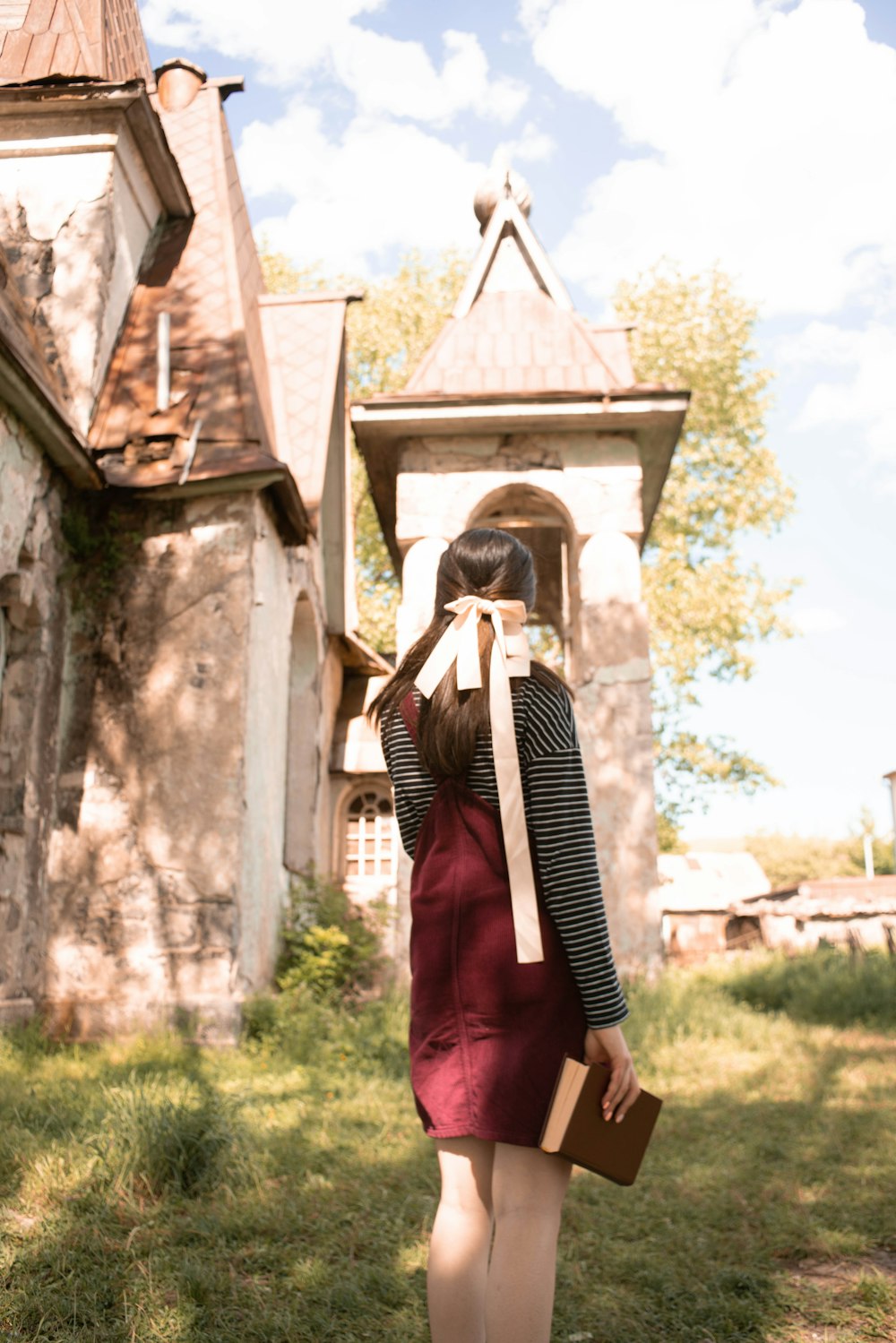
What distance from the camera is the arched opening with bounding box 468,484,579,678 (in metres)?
10.3

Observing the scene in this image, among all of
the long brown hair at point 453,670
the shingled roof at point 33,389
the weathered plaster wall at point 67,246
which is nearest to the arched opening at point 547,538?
the weathered plaster wall at point 67,246

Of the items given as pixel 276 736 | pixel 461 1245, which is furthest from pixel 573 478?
pixel 461 1245

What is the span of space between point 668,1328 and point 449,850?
1.73 meters

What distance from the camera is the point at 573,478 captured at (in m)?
10.1

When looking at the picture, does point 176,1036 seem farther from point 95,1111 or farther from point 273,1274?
point 273,1274

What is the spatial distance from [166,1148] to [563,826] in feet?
8.40

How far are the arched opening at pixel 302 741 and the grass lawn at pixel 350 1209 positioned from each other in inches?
173

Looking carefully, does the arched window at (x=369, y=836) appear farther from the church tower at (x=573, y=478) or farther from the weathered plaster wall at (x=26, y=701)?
the weathered plaster wall at (x=26, y=701)

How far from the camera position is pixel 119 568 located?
773 cm

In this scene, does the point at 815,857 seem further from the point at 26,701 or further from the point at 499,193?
the point at 26,701

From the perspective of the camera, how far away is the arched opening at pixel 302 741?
1091 cm

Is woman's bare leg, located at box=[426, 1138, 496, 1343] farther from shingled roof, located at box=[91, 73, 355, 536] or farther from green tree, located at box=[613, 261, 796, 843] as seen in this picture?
green tree, located at box=[613, 261, 796, 843]

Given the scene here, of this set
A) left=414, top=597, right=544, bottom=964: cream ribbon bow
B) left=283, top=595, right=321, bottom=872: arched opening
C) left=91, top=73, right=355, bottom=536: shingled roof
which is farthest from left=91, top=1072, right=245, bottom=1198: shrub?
left=283, top=595, right=321, bottom=872: arched opening

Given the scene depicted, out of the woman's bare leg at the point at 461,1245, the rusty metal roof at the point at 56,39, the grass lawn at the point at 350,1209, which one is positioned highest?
the rusty metal roof at the point at 56,39
